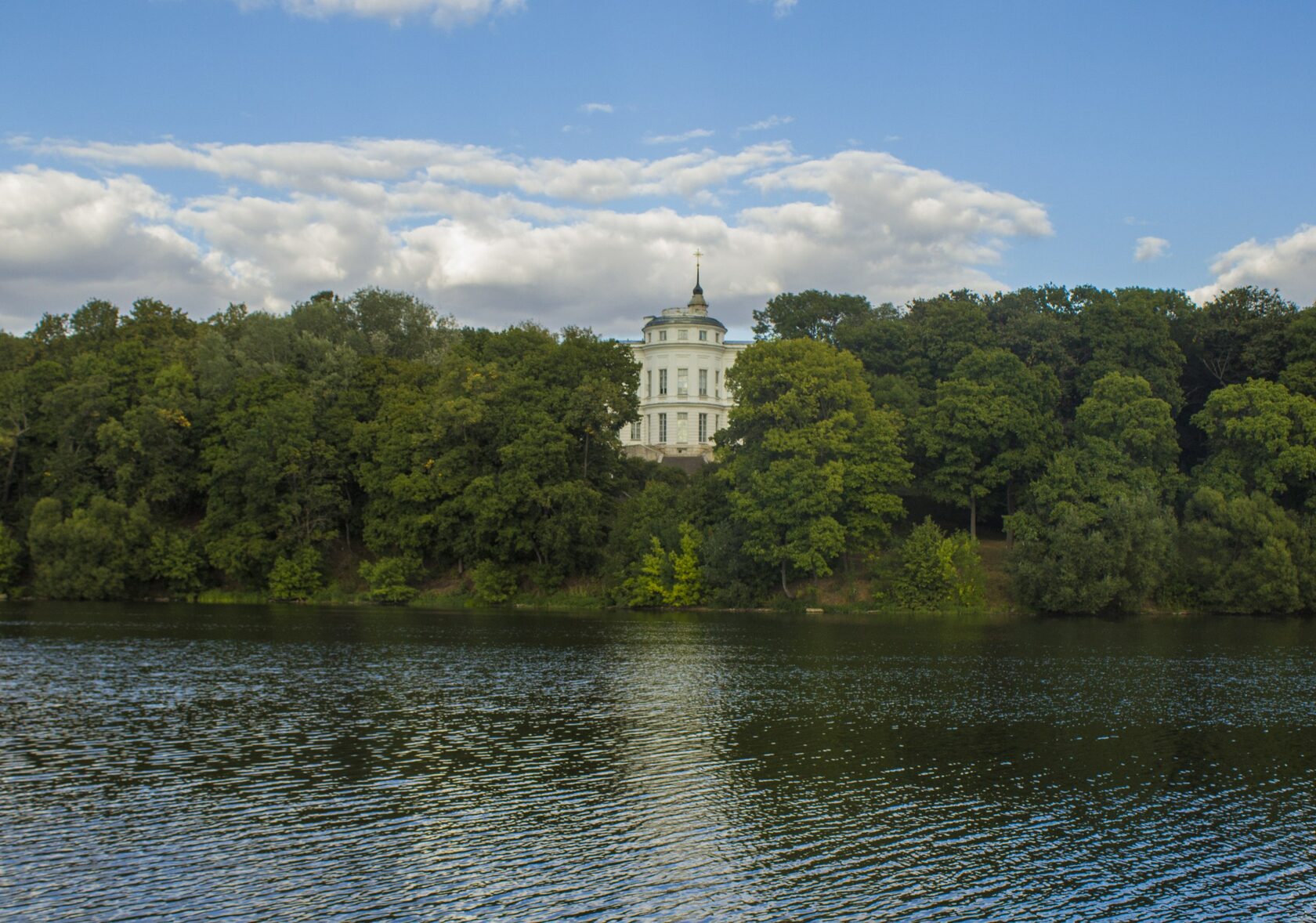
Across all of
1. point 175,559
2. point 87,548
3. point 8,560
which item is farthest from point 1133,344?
point 8,560

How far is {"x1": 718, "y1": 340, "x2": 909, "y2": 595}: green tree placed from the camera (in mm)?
58500

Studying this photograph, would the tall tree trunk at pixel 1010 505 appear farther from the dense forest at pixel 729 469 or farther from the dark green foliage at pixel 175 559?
the dark green foliage at pixel 175 559

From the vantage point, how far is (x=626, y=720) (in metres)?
27.2

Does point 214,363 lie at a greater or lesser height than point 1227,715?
greater

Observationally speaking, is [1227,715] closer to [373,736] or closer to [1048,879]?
[1048,879]

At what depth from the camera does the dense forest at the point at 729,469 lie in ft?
191

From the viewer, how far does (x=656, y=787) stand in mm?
20672

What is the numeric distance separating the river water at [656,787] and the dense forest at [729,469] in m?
19.8

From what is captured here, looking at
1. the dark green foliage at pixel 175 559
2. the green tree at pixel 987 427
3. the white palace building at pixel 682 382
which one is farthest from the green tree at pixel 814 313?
the dark green foliage at pixel 175 559

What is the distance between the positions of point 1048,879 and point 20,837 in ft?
48.1

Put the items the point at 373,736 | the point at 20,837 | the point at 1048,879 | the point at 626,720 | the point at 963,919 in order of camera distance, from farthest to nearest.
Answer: the point at 626,720 < the point at 373,736 < the point at 20,837 < the point at 1048,879 < the point at 963,919

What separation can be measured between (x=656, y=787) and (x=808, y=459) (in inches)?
1572

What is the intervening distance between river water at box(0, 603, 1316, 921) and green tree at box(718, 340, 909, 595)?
64.7 ft

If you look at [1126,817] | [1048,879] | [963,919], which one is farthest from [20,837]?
[1126,817]
